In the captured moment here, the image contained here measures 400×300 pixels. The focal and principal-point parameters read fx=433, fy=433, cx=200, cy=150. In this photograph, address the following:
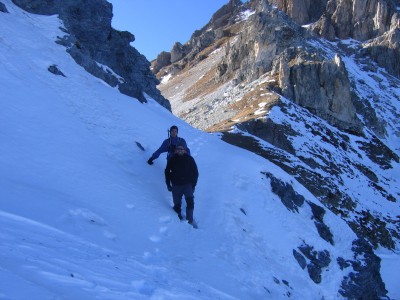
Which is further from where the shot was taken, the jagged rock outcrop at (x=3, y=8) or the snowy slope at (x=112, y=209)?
the jagged rock outcrop at (x=3, y=8)

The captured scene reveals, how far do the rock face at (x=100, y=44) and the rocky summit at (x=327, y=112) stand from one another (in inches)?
341

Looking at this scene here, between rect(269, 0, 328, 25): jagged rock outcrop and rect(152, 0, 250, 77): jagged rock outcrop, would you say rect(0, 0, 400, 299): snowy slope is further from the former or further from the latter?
rect(269, 0, 328, 25): jagged rock outcrop

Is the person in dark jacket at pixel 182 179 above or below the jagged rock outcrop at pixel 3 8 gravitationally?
below

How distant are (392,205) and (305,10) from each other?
9522 centimetres

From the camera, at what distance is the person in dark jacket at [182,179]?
11.9 m

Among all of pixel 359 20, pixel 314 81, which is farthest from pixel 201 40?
pixel 314 81

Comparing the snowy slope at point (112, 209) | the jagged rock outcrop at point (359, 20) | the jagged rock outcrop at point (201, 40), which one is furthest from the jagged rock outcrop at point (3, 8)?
the jagged rock outcrop at point (201, 40)

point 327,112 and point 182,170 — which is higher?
point 327,112

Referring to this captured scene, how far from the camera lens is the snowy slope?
22.3 feet

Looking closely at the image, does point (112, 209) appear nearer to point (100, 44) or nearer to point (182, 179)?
point (182, 179)

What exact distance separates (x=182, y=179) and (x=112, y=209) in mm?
2454

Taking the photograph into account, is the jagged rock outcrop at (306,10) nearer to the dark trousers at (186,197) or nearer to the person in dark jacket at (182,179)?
the person in dark jacket at (182,179)

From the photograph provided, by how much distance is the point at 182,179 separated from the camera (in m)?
11.9

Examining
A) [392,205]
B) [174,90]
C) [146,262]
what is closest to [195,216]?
[146,262]
